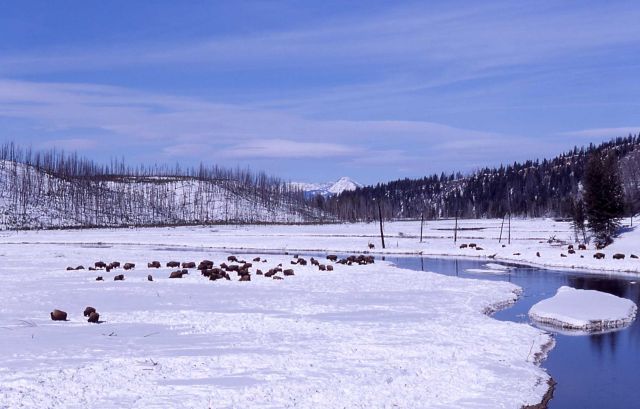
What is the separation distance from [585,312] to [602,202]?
46.9 metres

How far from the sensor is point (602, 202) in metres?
70.5

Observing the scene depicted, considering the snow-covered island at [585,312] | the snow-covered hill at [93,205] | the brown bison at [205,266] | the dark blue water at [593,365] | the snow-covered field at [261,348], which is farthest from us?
the snow-covered hill at [93,205]

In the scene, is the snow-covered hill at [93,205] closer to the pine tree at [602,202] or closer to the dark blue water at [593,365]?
the pine tree at [602,202]

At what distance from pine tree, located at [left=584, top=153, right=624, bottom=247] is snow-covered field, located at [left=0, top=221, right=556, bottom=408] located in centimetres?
4102

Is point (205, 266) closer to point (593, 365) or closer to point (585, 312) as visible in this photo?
point (585, 312)

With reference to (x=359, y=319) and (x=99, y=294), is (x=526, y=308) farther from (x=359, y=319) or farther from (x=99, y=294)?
(x=99, y=294)

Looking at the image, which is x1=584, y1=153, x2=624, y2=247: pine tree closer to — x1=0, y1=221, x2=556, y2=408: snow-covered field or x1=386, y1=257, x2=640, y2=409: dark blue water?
x1=386, y1=257, x2=640, y2=409: dark blue water

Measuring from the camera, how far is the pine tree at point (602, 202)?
7062 centimetres

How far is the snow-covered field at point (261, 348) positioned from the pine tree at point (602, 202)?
41.0 meters

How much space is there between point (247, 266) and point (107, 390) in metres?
30.2

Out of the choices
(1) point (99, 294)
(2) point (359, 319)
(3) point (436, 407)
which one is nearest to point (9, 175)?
(1) point (99, 294)

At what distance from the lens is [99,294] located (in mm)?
30047

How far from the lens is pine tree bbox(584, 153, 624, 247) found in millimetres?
70625

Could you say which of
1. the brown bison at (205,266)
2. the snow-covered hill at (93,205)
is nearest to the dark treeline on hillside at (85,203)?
the snow-covered hill at (93,205)
